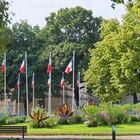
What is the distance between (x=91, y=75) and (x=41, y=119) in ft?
83.0

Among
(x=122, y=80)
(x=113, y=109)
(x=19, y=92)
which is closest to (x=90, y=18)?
(x=19, y=92)


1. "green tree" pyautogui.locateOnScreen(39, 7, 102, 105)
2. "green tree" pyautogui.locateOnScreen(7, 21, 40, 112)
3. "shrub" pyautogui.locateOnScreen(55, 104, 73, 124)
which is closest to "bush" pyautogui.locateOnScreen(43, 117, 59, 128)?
"shrub" pyautogui.locateOnScreen(55, 104, 73, 124)

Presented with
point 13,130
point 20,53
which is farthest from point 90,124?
point 20,53

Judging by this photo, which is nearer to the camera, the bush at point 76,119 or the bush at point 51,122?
the bush at point 51,122

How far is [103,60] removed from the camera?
61.3 metres

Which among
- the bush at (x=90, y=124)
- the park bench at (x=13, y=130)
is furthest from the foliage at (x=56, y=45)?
the park bench at (x=13, y=130)

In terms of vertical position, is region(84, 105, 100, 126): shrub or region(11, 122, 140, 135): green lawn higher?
region(84, 105, 100, 126): shrub

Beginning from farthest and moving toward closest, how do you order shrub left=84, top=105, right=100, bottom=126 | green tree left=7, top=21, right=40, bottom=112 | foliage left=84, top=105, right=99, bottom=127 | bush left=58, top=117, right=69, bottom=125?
green tree left=7, top=21, right=40, bottom=112 → bush left=58, top=117, right=69, bottom=125 → shrub left=84, top=105, right=100, bottom=126 → foliage left=84, top=105, right=99, bottom=127

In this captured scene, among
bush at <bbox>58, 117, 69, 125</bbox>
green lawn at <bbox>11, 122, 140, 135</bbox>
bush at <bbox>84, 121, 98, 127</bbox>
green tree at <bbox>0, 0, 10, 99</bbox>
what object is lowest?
green lawn at <bbox>11, 122, 140, 135</bbox>

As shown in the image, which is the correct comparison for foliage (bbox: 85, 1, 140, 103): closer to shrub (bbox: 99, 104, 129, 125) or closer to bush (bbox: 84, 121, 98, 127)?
shrub (bbox: 99, 104, 129, 125)

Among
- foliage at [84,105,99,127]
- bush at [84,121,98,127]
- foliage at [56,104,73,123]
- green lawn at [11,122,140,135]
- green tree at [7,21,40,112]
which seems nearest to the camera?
green lawn at [11,122,140,135]

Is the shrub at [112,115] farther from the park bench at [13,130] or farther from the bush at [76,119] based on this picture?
the park bench at [13,130]

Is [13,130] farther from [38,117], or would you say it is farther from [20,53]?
[20,53]

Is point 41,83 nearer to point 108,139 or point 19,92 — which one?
point 19,92
